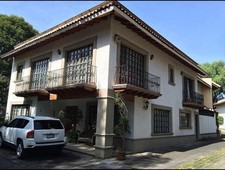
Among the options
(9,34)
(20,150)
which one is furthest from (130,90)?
(9,34)

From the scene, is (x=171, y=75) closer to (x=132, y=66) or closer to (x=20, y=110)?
(x=132, y=66)

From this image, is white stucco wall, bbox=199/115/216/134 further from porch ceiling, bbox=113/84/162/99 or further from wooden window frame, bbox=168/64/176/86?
porch ceiling, bbox=113/84/162/99

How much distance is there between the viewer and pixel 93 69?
1200 centimetres

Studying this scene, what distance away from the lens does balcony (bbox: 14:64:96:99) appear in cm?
1169

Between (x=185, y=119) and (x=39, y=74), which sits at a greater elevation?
(x=39, y=74)

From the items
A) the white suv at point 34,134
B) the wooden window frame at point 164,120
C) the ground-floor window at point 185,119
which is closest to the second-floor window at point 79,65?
the white suv at point 34,134

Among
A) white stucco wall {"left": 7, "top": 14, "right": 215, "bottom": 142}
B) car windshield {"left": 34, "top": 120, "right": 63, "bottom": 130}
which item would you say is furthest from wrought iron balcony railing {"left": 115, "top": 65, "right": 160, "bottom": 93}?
car windshield {"left": 34, "top": 120, "right": 63, "bottom": 130}

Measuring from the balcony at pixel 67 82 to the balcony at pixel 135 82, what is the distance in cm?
134

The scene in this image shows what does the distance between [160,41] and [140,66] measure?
193cm

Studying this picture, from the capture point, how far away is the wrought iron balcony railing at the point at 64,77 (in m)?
12.2

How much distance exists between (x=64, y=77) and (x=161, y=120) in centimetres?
697

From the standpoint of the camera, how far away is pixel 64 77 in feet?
45.0

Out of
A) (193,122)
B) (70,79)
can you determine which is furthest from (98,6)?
(193,122)

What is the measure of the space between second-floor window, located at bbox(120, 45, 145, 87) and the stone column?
1.64m
